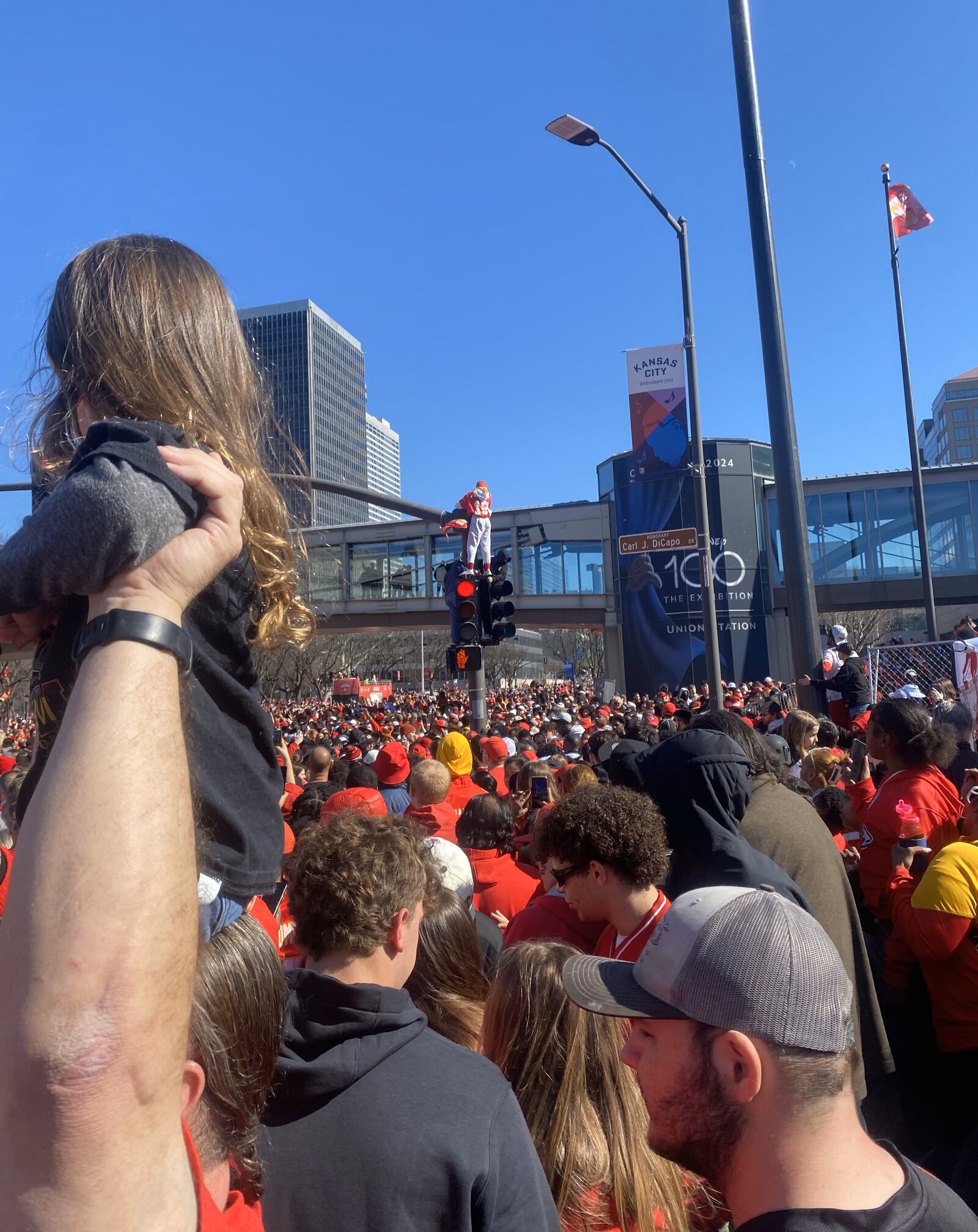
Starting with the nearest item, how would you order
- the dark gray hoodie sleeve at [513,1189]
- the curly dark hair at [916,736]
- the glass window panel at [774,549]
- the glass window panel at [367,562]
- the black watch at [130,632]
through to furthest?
1. the black watch at [130,632]
2. the dark gray hoodie sleeve at [513,1189]
3. the curly dark hair at [916,736]
4. the glass window panel at [774,549]
5. the glass window panel at [367,562]

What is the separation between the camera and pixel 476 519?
42.8 ft

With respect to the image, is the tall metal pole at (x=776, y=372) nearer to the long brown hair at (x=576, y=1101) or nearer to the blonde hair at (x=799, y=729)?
the blonde hair at (x=799, y=729)

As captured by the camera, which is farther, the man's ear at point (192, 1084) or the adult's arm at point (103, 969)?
the man's ear at point (192, 1084)

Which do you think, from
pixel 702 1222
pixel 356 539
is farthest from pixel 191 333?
pixel 356 539

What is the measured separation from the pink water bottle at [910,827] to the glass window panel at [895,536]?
34739 millimetres

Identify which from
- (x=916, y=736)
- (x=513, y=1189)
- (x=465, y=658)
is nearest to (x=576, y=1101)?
(x=513, y=1189)

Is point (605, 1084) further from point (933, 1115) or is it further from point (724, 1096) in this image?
point (933, 1115)

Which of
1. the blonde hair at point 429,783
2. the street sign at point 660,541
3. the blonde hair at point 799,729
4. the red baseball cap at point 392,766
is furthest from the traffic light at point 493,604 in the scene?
the blonde hair at point 429,783

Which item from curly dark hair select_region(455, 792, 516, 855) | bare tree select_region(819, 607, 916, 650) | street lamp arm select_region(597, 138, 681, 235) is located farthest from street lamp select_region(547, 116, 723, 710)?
bare tree select_region(819, 607, 916, 650)

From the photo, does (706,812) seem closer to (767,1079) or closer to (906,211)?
(767,1079)

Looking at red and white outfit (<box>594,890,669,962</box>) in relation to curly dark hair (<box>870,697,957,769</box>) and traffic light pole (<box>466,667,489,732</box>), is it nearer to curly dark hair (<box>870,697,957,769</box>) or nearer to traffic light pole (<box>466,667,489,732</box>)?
curly dark hair (<box>870,697,957,769</box>)

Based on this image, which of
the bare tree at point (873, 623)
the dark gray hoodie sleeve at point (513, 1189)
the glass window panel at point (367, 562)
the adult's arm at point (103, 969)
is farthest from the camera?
the bare tree at point (873, 623)

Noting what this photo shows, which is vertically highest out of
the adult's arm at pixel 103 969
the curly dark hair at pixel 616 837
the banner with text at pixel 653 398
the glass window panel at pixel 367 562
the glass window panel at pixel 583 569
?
the glass window panel at pixel 367 562

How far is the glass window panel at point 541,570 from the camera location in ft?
130
